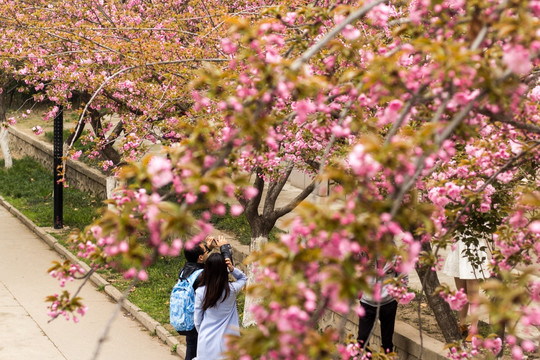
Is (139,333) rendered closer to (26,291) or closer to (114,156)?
(26,291)

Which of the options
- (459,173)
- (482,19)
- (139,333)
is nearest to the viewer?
(482,19)

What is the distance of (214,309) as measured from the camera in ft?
22.2

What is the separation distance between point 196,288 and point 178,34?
426 centimetres

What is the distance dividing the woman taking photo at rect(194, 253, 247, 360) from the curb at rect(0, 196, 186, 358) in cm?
148

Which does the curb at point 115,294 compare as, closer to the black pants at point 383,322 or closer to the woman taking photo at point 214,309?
the woman taking photo at point 214,309

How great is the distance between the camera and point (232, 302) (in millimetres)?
6863

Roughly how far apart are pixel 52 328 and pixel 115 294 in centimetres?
153

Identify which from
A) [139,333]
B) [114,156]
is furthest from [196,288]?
[114,156]

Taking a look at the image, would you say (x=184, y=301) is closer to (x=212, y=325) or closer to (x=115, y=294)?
(x=212, y=325)

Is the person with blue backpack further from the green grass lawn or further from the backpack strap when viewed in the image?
the green grass lawn

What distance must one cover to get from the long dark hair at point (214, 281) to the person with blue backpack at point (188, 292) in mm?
205

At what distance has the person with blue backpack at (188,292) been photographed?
7.02m

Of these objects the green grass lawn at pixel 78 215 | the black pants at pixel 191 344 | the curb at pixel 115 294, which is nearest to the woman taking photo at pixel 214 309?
the black pants at pixel 191 344

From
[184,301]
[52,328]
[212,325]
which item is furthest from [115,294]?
[212,325]
